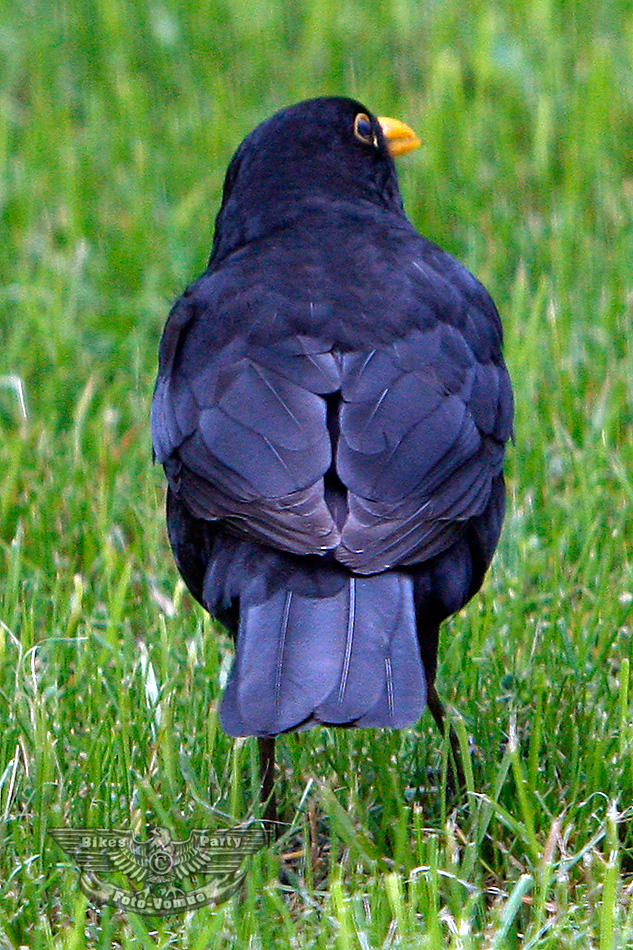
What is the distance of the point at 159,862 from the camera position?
10.8 feet

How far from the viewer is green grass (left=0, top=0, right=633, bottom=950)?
10.5 feet

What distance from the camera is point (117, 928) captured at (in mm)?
3154

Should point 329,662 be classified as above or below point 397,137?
below

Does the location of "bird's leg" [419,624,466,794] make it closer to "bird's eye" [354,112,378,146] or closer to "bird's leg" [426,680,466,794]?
"bird's leg" [426,680,466,794]

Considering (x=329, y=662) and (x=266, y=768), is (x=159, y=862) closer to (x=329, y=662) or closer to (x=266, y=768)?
(x=266, y=768)

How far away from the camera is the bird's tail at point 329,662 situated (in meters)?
2.98

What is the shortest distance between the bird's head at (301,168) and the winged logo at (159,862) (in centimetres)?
159

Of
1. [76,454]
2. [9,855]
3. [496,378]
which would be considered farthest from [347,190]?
[9,855]

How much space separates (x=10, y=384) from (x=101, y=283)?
1077 millimetres

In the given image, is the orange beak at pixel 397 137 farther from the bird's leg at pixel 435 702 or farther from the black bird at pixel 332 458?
the bird's leg at pixel 435 702

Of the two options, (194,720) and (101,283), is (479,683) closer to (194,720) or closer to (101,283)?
(194,720)

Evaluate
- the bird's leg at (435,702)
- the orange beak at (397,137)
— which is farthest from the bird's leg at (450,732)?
the orange beak at (397,137)

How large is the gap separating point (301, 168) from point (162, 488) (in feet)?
3.84

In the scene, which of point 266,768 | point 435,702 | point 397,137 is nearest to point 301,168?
point 397,137
